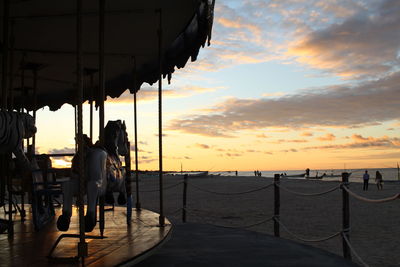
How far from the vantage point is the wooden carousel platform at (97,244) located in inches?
190

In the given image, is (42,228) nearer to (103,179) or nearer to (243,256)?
(103,179)

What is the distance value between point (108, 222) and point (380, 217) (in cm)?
1118

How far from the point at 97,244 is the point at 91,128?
5646mm

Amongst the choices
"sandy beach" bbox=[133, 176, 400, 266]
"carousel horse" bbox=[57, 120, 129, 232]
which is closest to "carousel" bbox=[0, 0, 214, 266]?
"carousel horse" bbox=[57, 120, 129, 232]

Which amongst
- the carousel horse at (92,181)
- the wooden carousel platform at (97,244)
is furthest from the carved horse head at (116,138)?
the wooden carousel platform at (97,244)

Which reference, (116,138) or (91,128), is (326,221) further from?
(116,138)

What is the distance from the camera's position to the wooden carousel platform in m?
4.82

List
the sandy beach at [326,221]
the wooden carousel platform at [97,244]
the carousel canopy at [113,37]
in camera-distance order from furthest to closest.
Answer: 1. the sandy beach at [326,221]
2. the carousel canopy at [113,37]
3. the wooden carousel platform at [97,244]

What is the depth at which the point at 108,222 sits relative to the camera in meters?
8.06

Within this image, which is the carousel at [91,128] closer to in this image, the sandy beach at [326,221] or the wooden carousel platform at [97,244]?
the wooden carousel platform at [97,244]

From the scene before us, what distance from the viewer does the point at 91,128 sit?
11.0 meters

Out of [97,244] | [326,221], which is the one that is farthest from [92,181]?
[326,221]

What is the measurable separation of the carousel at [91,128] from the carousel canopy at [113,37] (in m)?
0.02

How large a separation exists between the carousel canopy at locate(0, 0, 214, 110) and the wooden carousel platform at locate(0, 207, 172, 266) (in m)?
2.61
